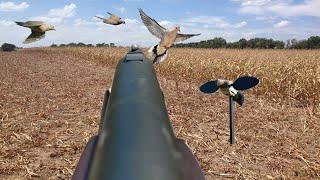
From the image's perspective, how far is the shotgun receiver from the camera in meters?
1.07

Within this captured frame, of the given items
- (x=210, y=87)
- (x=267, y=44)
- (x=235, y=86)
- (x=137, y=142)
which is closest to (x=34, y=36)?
(x=137, y=142)

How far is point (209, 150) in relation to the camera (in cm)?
627

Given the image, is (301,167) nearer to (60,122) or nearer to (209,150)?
(209,150)

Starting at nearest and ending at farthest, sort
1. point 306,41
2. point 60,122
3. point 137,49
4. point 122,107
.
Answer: point 122,107 → point 137,49 → point 60,122 → point 306,41

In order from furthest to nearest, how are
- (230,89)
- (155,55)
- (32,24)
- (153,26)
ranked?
(230,89), (153,26), (155,55), (32,24)

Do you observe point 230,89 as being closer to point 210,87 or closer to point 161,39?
point 210,87

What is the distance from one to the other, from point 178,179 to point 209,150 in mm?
5287

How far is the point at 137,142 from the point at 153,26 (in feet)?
4.54

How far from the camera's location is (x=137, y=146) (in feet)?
3.78

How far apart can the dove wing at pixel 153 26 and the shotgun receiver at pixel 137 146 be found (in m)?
0.78

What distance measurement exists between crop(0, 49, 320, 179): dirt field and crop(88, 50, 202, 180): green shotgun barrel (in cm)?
394

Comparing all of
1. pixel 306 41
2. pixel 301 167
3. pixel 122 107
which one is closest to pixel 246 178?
pixel 301 167

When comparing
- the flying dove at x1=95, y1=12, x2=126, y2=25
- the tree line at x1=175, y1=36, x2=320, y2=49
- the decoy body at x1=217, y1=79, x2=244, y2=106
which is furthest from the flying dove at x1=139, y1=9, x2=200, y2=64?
the tree line at x1=175, y1=36, x2=320, y2=49

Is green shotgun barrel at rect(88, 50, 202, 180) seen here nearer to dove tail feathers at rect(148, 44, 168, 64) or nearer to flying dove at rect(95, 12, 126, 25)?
dove tail feathers at rect(148, 44, 168, 64)
